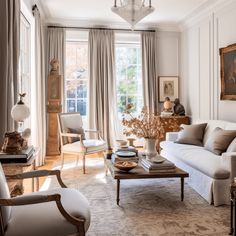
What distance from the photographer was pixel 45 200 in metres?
1.68

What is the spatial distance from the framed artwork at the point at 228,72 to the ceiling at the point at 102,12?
1.06 metres

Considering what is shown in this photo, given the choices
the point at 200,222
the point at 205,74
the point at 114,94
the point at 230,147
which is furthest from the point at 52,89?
the point at 200,222

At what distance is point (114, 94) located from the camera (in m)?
6.54

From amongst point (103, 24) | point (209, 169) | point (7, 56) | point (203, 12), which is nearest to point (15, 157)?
point (7, 56)

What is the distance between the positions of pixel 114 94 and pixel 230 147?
3.39 m

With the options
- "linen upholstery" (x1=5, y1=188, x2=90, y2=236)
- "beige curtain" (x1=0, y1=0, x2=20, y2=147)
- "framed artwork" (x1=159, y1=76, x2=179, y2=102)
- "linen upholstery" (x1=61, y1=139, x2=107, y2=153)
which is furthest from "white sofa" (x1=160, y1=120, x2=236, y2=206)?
"framed artwork" (x1=159, y1=76, x2=179, y2=102)

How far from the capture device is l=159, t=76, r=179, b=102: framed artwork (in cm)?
676

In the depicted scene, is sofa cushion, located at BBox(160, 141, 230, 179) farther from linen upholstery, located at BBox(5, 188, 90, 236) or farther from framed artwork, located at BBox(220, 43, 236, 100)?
linen upholstery, located at BBox(5, 188, 90, 236)

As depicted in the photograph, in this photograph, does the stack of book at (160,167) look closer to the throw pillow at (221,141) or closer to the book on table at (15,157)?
the throw pillow at (221,141)

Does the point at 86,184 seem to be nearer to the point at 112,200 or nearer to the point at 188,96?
the point at 112,200

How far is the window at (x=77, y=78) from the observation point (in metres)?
6.62

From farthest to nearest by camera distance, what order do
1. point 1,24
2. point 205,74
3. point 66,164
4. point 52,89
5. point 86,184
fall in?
point 52,89 → point 205,74 → point 66,164 → point 86,184 → point 1,24

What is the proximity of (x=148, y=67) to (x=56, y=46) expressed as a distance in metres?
2.10

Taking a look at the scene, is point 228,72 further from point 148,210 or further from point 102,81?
point 148,210
